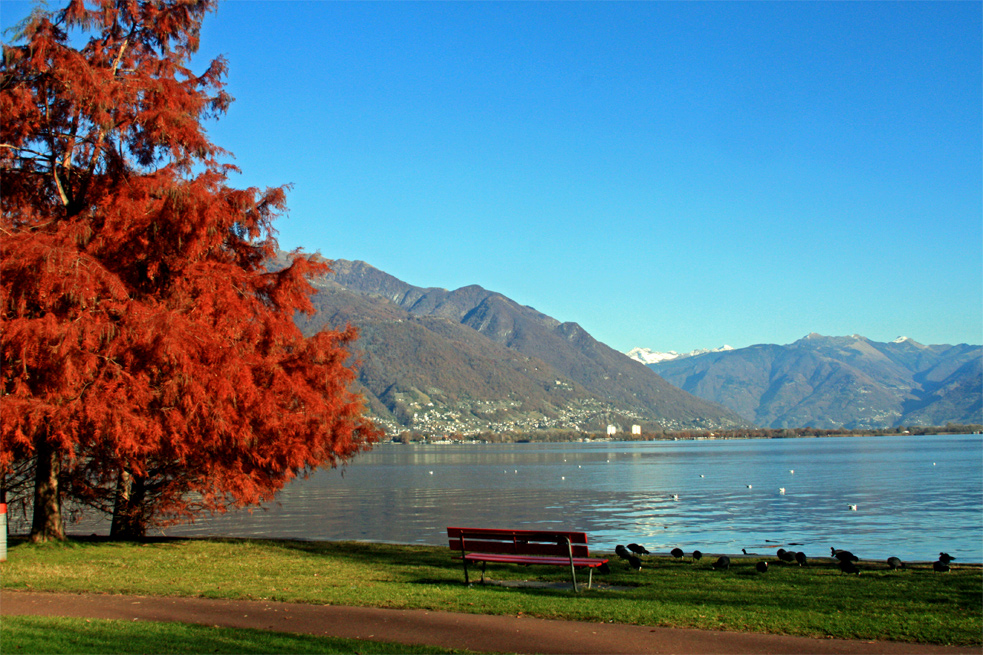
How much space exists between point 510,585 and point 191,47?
607 inches

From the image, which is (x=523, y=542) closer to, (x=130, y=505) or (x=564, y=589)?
(x=564, y=589)

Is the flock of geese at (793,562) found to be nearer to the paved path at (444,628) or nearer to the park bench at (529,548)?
the park bench at (529,548)

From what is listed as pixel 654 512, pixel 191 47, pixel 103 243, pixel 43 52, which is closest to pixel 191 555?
pixel 103 243

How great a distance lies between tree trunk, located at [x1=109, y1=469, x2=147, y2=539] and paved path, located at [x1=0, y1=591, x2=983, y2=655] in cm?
947

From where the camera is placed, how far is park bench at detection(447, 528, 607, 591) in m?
12.5

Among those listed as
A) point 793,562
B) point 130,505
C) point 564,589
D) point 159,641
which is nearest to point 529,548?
point 564,589

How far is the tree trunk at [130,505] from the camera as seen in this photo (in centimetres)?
2045

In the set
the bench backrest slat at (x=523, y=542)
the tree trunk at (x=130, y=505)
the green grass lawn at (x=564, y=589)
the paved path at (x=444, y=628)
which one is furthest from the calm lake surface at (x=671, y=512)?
the paved path at (x=444, y=628)

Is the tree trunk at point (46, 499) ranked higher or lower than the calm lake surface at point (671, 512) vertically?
higher

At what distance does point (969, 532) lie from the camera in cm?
2903

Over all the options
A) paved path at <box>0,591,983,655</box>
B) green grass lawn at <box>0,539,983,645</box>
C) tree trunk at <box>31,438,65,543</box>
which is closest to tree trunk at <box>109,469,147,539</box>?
tree trunk at <box>31,438,65,543</box>

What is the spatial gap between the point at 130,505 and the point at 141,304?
6.97 meters

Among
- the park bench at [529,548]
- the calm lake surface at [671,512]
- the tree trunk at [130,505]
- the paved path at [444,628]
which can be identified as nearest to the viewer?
the paved path at [444,628]

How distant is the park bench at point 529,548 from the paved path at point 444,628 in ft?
8.93
